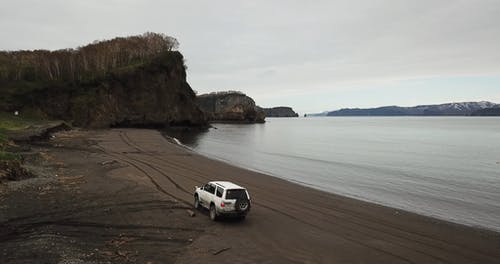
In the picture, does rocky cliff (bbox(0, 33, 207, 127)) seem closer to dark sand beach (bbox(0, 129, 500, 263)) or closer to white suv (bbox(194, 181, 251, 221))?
dark sand beach (bbox(0, 129, 500, 263))

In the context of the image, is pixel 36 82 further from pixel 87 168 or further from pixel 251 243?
pixel 251 243

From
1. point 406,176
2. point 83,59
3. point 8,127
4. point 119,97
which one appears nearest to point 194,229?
point 406,176

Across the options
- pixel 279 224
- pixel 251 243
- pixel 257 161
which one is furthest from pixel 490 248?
pixel 257 161

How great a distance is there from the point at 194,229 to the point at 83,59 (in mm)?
109082

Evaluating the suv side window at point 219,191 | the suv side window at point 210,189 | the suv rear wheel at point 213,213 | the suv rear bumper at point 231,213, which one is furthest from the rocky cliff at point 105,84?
the suv rear bumper at point 231,213

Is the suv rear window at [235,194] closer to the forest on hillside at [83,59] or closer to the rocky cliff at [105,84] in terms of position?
the rocky cliff at [105,84]

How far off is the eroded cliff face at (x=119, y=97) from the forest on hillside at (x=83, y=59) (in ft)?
→ 12.9

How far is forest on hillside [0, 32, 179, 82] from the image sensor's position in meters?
107

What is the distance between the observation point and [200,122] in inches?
5527

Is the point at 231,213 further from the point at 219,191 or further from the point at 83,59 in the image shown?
the point at 83,59

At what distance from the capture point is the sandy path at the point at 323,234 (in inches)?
731

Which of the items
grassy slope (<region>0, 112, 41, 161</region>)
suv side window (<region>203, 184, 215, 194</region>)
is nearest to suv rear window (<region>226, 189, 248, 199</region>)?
suv side window (<region>203, 184, 215, 194</region>)

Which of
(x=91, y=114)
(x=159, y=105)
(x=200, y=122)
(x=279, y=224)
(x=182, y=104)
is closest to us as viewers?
(x=279, y=224)

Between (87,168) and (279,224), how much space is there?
22467 millimetres
